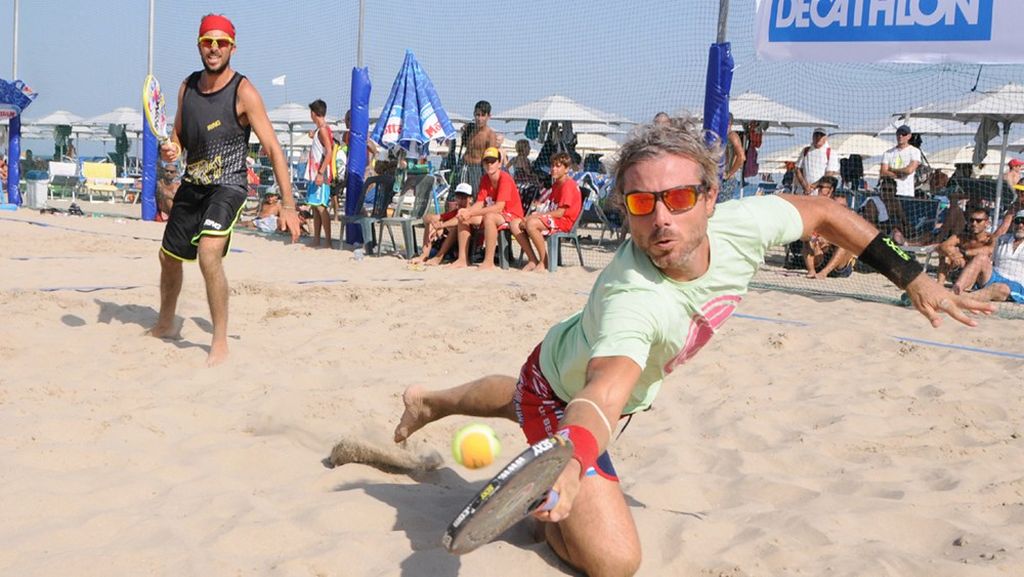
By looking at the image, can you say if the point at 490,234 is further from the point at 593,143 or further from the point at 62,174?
the point at 593,143

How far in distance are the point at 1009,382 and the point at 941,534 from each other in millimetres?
2360

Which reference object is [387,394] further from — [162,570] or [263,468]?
[162,570]

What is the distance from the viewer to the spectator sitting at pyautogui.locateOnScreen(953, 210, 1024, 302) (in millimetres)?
8523

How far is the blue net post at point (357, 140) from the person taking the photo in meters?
12.0

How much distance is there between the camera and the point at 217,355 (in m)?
5.09

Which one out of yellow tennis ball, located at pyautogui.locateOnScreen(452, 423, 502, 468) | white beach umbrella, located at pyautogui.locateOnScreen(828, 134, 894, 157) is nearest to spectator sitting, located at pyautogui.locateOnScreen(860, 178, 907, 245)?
yellow tennis ball, located at pyautogui.locateOnScreen(452, 423, 502, 468)

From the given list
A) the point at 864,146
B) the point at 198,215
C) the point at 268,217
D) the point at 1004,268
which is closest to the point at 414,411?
the point at 198,215

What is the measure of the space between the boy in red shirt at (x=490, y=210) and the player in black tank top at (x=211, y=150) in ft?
13.7

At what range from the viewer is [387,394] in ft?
14.7

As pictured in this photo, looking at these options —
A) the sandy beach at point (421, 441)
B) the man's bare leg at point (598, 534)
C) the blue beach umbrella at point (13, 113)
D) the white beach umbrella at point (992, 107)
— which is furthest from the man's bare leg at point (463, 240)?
the blue beach umbrella at point (13, 113)

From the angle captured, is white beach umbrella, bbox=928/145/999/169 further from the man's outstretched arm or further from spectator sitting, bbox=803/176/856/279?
the man's outstretched arm

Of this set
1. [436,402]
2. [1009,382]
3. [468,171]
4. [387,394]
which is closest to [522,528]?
[436,402]

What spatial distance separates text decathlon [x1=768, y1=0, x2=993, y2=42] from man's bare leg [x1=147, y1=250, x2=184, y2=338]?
235 inches

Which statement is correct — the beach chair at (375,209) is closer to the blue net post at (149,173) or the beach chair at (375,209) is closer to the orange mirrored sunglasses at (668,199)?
the blue net post at (149,173)
